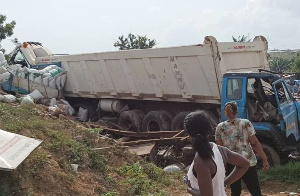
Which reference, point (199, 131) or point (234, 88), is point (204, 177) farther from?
point (234, 88)

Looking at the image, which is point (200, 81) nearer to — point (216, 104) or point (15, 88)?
point (216, 104)

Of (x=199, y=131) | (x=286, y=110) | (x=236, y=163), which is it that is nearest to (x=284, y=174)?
(x=286, y=110)

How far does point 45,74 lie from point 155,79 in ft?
14.2

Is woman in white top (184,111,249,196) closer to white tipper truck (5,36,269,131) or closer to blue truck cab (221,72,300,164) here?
blue truck cab (221,72,300,164)

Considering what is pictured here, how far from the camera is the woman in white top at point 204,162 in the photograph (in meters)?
2.39

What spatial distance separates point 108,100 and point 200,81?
3.93m

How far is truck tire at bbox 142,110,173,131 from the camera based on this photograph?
33.8ft

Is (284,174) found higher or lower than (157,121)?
lower

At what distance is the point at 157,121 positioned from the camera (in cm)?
1047

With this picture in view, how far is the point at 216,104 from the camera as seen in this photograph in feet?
30.3

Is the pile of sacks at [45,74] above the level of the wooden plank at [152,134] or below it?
above

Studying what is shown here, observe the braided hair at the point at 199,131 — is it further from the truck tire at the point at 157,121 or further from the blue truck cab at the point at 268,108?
the truck tire at the point at 157,121

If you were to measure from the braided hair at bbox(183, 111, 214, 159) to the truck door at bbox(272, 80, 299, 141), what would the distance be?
4.68 m

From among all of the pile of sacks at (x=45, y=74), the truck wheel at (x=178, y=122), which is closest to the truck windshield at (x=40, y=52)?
the pile of sacks at (x=45, y=74)
